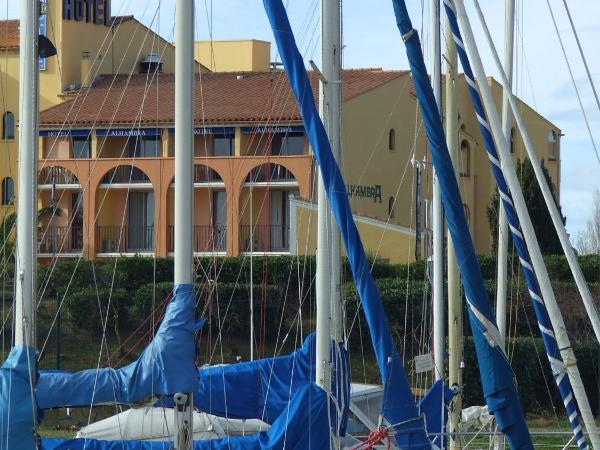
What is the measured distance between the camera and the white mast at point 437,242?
20000mm

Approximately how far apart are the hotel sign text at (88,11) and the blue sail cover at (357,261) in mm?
41564

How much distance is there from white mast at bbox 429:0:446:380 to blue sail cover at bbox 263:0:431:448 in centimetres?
604

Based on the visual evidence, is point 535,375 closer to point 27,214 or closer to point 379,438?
point 379,438

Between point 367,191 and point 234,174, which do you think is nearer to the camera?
point 234,174

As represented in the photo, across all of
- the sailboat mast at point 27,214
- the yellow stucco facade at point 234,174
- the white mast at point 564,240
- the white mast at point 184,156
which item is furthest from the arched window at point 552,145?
the white mast at point 184,156

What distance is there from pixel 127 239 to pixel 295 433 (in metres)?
35.8

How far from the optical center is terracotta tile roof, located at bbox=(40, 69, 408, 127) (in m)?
48.4

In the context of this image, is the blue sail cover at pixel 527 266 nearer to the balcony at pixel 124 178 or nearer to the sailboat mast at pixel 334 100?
the sailboat mast at pixel 334 100

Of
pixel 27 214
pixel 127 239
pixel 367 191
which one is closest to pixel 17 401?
pixel 27 214

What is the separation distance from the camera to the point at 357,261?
1374 cm

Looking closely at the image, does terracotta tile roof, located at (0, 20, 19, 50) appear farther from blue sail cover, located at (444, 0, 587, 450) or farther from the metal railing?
blue sail cover, located at (444, 0, 587, 450)

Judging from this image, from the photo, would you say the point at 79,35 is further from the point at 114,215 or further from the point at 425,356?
the point at 425,356

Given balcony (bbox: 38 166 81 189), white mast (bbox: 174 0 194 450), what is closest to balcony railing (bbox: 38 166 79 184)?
balcony (bbox: 38 166 81 189)

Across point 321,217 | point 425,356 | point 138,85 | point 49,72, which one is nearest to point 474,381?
point 425,356
